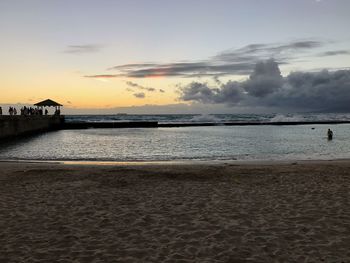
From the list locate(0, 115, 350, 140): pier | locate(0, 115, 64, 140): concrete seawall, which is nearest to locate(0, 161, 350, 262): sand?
locate(0, 115, 64, 140): concrete seawall

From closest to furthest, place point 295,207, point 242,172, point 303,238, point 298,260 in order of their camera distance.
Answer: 1. point 298,260
2. point 303,238
3. point 295,207
4. point 242,172

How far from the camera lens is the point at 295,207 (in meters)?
10.0

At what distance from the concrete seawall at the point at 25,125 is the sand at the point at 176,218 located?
2801cm

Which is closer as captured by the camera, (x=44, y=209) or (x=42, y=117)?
(x=44, y=209)

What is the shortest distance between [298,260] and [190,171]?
11.1 meters

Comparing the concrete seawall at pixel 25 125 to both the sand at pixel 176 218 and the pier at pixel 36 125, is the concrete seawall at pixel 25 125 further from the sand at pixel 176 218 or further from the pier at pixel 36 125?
the sand at pixel 176 218

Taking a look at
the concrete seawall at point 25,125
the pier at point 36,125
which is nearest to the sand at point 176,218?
the concrete seawall at point 25,125

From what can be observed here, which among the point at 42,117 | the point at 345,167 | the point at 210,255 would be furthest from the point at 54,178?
the point at 42,117

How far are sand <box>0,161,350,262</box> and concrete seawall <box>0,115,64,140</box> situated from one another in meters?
28.0

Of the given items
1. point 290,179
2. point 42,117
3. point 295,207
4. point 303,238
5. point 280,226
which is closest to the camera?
point 303,238

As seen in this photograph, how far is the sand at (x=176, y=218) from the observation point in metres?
6.82

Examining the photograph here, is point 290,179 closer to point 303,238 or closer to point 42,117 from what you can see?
point 303,238

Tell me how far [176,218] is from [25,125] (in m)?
45.3

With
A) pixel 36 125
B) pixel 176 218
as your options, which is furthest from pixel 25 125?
pixel 176 218
